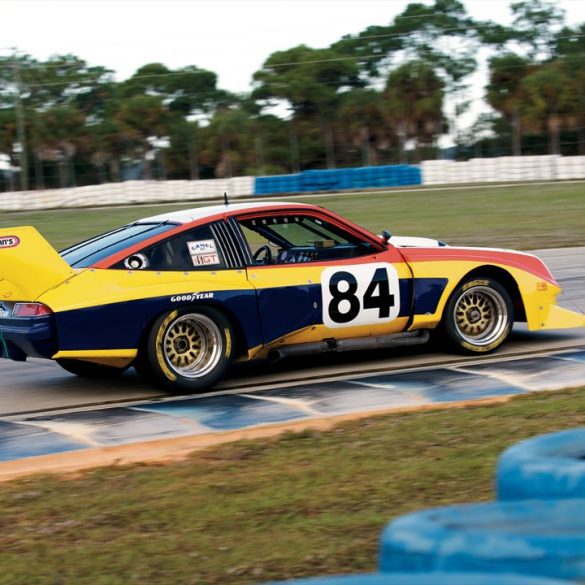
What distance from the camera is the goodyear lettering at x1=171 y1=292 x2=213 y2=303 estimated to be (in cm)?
755

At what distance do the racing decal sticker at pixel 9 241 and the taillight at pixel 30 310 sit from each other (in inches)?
16.4

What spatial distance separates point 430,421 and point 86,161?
163ft

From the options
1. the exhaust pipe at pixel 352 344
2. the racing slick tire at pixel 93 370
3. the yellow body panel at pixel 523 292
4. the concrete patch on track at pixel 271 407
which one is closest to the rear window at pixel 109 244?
the racing slick tire at pixel 93 370

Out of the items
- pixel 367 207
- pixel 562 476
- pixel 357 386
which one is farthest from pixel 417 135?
pixel 562 476

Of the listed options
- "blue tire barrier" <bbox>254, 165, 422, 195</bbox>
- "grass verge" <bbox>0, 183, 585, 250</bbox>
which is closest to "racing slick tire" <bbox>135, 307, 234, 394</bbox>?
"grass verge" <bbox>0, 183, 585, 250</bbox>

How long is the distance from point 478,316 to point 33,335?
3.68 metres

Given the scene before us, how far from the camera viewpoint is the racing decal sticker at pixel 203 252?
7883 mm

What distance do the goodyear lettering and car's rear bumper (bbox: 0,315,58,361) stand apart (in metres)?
0.87

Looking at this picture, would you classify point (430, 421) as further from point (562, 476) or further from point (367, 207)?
point (367, 207)

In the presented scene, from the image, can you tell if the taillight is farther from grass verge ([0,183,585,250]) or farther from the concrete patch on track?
grass verge ([0,183,585,250])

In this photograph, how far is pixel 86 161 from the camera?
5416 centimetres

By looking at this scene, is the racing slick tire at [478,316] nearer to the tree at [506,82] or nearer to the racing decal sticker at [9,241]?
the racing decal sticker at [9,241]

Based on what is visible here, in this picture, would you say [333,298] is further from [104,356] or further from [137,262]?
[104,356]

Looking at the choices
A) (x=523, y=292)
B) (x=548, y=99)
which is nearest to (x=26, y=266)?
(x=523, y=292)
